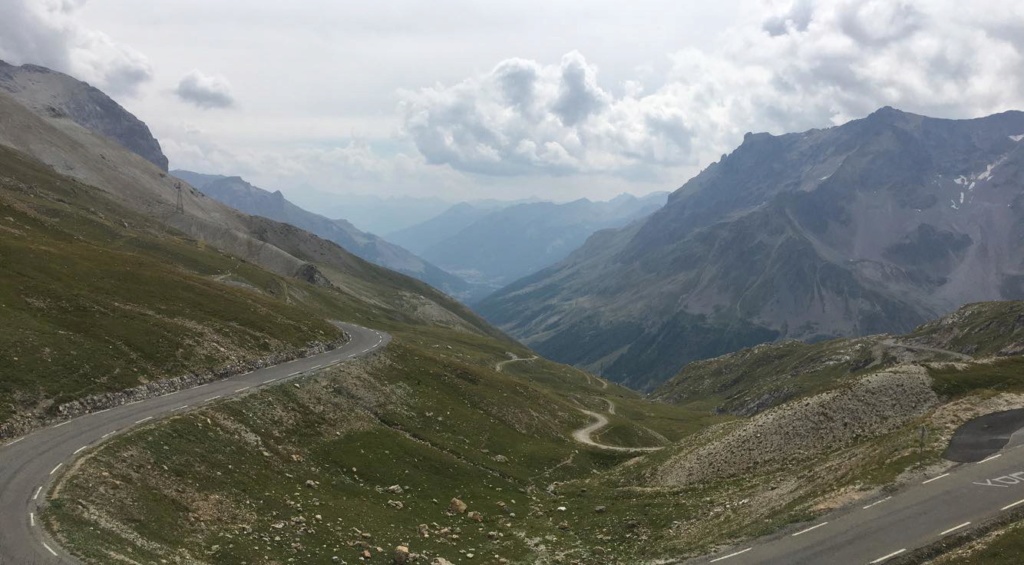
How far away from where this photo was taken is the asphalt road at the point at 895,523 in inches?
1296

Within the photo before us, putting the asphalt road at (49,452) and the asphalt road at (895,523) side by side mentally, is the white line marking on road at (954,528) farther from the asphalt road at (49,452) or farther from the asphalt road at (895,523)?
the asphalt road at (49,452)

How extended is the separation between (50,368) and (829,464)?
203ft

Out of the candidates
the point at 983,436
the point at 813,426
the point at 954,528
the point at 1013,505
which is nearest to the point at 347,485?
the point at 954,528

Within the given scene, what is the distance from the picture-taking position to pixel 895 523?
115 feet

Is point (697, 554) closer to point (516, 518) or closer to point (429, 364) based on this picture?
point (516, 518)

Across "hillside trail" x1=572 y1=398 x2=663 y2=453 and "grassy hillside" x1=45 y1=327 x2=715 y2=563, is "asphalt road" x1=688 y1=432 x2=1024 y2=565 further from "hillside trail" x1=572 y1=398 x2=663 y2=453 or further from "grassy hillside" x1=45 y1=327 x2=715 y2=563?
"hillside trail" x1=572 y1=398 x2=663 y2=453

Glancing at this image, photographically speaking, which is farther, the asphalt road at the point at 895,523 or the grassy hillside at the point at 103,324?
the grassy hillside at the point at 103,324

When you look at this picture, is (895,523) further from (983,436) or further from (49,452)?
(49,452)

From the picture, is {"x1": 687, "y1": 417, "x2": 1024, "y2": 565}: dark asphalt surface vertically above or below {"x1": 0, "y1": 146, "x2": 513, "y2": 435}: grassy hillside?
below

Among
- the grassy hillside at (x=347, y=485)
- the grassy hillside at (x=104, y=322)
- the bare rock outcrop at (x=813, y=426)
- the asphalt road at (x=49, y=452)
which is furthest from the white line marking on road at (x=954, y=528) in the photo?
the grassy hillside at (x=104, y=322)

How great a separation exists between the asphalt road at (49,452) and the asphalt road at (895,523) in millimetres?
34188

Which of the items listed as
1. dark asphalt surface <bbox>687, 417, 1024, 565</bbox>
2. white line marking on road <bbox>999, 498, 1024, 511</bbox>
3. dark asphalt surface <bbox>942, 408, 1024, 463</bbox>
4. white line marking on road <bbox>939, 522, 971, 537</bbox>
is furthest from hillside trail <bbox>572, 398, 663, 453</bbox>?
white line marking on road <bbox>939, 522, 971, 537</bbox>

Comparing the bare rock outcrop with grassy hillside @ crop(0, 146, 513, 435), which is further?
the bare rock outcrop

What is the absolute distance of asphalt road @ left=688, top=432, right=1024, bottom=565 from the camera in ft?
108
